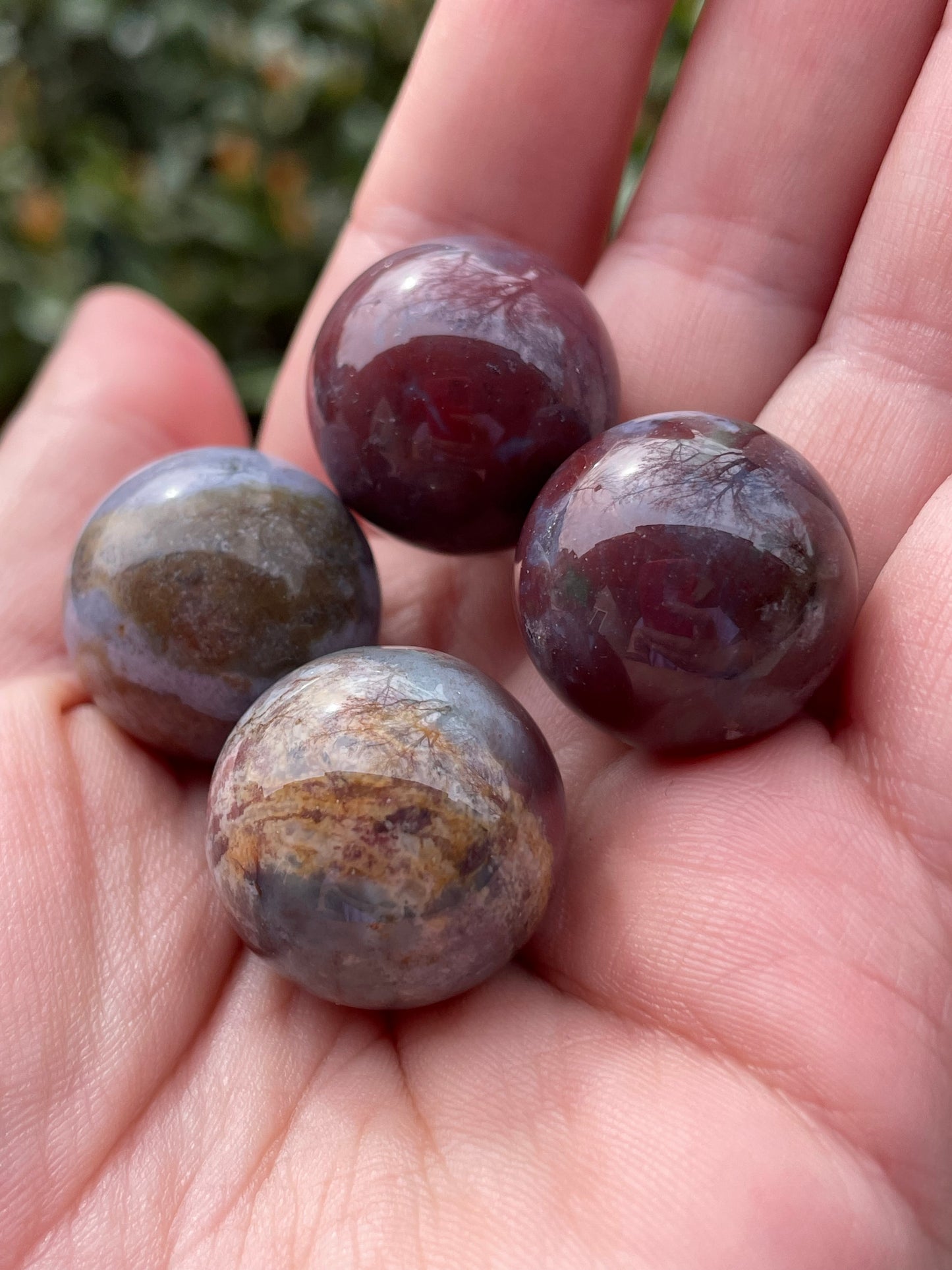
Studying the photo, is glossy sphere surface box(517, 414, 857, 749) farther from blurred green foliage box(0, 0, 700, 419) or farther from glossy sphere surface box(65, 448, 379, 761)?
blurred green foliage box(0, 0, 700, 419)

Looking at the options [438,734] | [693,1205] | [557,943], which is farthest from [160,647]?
[693,1205]

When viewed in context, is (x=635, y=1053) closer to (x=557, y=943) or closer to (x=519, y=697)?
(x=557, y=943)

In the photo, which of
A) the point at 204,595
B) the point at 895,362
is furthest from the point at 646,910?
the point at 895,362

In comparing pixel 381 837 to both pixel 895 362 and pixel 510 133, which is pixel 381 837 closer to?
pixel 895 362

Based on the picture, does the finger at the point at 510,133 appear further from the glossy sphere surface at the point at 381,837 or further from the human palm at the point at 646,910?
the glossy sphere surface at the point at 381,837

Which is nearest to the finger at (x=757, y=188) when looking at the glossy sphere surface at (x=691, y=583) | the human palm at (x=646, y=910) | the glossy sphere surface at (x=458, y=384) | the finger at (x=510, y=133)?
the human palm at (x=646, y=910)

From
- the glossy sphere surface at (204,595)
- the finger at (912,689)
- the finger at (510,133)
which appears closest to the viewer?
the finger at (912,689)
